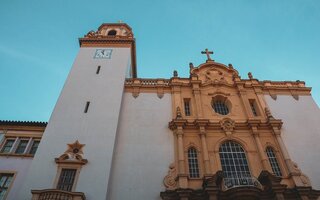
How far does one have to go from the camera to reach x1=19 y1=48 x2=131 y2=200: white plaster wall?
16219 millimetres

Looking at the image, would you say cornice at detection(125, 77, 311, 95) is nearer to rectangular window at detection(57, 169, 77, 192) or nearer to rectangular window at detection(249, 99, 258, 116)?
rectangular window at detection(249, 99, 258, 116)

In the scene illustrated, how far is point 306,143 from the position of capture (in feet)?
65.6

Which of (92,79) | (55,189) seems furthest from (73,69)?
(55,189)

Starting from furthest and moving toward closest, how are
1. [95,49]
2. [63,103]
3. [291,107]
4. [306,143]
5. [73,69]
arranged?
1. [95,49]
2. [73,69]
3. [291,107]
4. [63,103]
5. [306,143]

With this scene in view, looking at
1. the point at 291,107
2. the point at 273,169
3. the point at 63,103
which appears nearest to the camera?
the point at 273,169

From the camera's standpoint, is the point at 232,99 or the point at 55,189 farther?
the point at 232,99

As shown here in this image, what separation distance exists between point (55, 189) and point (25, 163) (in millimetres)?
5615

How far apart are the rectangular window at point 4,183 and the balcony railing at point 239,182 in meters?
15.3

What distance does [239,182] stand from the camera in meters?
16.7

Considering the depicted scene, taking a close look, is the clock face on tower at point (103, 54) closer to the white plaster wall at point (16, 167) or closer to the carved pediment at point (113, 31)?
the carved pediment at point (113, 31)

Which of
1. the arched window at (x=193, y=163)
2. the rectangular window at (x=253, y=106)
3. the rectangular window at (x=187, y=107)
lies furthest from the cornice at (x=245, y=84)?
the arched window at (x=193, y=163)

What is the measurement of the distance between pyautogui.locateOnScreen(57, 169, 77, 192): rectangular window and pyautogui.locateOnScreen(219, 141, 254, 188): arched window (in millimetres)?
10560

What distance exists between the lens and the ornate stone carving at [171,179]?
16864 mm

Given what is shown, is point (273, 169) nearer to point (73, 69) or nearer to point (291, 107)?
point (291, 107)
